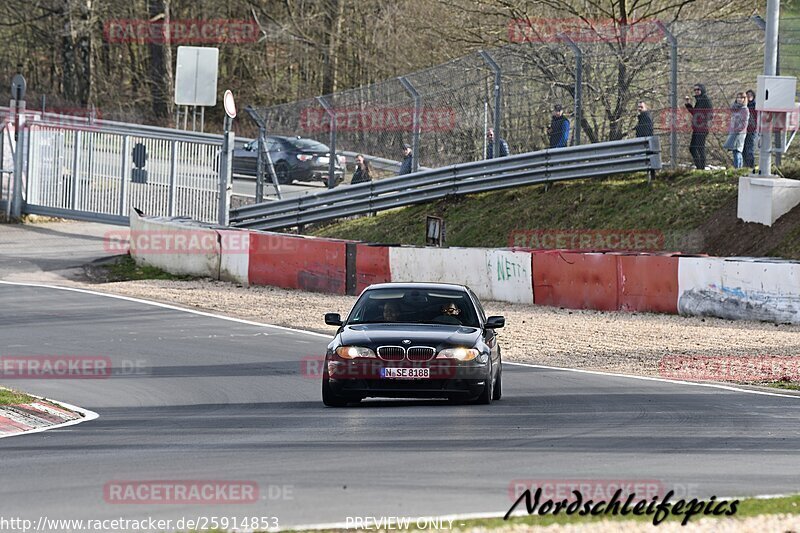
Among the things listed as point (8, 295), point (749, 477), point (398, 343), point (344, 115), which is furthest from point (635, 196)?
point (749, 477)

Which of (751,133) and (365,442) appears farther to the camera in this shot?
(751,133)

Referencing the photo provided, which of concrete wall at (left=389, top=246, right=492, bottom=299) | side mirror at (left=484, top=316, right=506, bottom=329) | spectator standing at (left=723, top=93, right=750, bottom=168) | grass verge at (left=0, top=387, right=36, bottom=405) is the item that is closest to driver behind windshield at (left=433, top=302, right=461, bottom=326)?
side mirror at (left=484, top=316, right=506, bottom=329)

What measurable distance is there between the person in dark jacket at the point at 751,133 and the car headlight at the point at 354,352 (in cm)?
1354

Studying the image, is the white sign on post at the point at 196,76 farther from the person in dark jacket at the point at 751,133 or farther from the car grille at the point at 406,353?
the car grille at the point at 406,353

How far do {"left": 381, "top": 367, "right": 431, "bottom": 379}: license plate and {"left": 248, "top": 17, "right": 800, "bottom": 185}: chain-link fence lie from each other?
13.6 meters

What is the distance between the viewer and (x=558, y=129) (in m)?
27.0

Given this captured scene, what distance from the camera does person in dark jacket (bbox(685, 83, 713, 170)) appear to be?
79.1 feet

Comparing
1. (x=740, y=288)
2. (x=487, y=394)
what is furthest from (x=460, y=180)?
(x=487, y=394)

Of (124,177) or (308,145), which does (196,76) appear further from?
(308,145)

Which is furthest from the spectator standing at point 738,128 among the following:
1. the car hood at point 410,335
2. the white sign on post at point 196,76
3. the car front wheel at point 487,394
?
the car front wheel at point 487,394

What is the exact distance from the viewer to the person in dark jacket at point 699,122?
2411cm

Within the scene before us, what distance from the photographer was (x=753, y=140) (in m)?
Answer: 24.8

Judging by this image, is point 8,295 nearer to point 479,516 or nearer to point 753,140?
point 753,140

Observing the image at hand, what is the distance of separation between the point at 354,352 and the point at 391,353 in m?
0.35
